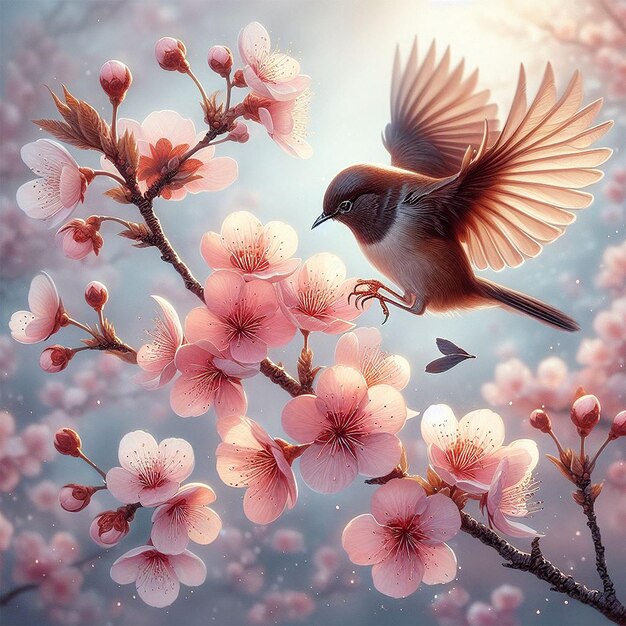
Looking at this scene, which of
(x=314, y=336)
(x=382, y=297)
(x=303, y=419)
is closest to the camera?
(x=303, y=419)

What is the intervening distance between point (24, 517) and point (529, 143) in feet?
2.48

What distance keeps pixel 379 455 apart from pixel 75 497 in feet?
1.02

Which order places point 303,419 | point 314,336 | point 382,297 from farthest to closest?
point 314,336
point 382,297
point 303,419

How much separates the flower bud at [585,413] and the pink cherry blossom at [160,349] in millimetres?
409

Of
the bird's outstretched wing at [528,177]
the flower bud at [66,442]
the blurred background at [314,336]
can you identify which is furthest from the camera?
the blurred background at [314,336]

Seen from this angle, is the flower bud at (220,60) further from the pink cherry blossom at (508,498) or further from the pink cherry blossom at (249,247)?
the pink cherry blossom at (508,498)

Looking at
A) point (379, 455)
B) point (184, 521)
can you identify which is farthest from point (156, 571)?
point (379, 455)

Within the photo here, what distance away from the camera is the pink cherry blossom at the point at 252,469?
1.90 ft

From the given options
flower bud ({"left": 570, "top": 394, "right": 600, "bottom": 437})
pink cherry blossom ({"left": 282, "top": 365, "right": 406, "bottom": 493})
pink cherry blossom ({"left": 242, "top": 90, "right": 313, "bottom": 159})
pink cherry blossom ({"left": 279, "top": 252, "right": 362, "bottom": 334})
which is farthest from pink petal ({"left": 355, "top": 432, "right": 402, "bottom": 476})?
pink cherry blossom ({"left": 242, "top": 90, "right": 313, "bottom": 159})

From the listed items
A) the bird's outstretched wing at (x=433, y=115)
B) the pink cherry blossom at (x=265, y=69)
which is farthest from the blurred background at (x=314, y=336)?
the pink cherry blossom at (x=265, y=69)

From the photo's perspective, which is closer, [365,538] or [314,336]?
[365,538]

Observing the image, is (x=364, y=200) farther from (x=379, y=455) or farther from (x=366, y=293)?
(x=379, y=455)

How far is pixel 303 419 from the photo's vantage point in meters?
0.56

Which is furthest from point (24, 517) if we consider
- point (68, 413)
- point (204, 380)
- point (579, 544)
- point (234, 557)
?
point (579, 544)
